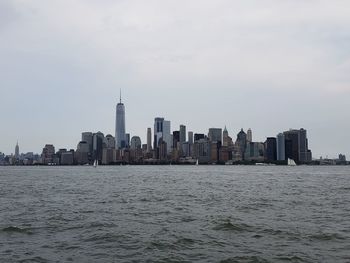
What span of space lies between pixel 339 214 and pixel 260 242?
15.5 m

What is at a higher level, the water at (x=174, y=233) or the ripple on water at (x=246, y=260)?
the water at (x=174, y=233)

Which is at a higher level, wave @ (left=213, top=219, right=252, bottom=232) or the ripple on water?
wave @ (left=213, top=219, right=252, bottom=232)

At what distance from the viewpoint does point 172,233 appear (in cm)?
2705

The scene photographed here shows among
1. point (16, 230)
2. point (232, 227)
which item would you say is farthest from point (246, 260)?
point (16, 230)

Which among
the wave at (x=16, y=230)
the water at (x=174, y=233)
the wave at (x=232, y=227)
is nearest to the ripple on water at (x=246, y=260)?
the water at (x=174, y=233)

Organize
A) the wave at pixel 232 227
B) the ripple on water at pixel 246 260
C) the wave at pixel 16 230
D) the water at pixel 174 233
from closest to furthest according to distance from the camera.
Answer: the ripple on water at pixel 246 260 < the water at pixel 174 233 < the wave at pixel 16 230 < the wave at pixel 232 227

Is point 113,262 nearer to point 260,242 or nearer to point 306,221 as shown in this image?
point 260,242

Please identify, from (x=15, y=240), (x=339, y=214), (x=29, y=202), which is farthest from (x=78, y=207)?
(x=339, y=214)

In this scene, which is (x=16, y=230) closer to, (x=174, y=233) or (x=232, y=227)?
(x=174, y=233)

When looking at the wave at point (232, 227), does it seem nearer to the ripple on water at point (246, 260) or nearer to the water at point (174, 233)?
the water at point (174, 233)

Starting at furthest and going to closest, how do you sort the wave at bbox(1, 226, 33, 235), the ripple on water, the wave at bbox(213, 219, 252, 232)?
the wave at bbox(213, 219, 252, 232), the wave at bbox(1, 226, 33, 235), the ripple on water

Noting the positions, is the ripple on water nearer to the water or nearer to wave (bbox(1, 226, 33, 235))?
the water

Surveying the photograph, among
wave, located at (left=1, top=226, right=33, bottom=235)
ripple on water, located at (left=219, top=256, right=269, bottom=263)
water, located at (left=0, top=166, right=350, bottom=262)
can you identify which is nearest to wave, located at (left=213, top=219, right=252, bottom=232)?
water, located at (left=0, top=166, right=350, bottom=262)

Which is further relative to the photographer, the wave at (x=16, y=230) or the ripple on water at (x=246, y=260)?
the wave at (x=16, y=230)
